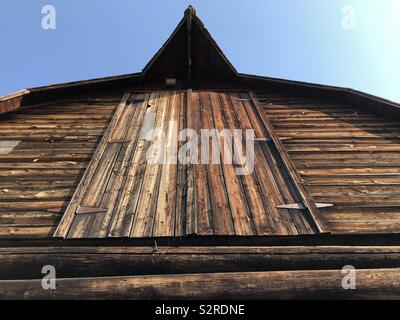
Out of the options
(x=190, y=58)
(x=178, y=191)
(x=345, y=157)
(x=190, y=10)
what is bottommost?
(x=178, y=191)

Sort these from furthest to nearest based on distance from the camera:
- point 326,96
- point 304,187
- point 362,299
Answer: point 326,96, point 304,187, point 362,299

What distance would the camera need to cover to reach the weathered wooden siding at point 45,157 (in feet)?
14.1

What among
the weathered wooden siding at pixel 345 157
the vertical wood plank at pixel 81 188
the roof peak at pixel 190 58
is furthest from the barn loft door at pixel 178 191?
the roof peak at pixel 190 58

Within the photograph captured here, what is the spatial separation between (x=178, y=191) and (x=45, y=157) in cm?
273

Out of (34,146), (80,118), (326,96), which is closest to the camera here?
(34,146)

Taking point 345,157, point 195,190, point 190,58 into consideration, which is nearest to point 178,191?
point 195,190

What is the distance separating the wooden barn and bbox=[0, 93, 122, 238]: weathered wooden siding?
3 cm

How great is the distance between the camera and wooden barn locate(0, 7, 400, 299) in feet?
9.71

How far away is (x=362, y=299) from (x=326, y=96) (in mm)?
6540

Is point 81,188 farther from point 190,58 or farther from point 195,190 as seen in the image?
point 190,58

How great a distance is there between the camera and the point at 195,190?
4.68 m
